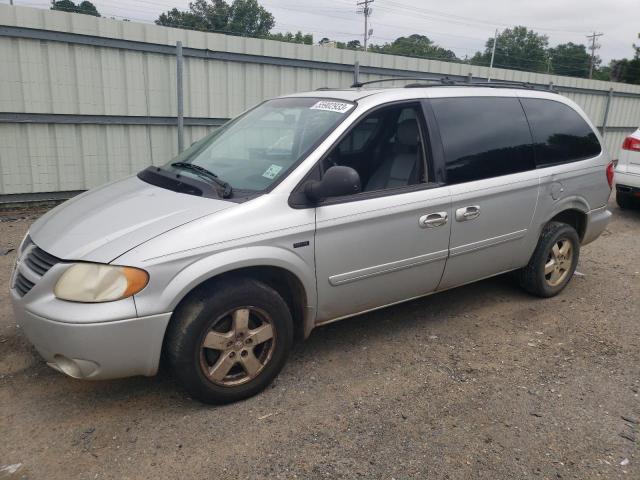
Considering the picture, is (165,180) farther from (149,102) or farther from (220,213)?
(149,102)

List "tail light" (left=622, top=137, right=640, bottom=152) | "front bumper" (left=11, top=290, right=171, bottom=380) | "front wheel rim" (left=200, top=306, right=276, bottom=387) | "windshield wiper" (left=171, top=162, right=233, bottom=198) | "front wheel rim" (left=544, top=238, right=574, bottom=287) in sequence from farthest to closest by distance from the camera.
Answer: "tail light" (left=622, top=137, right=640, bottom=152) < "front wheel rim" (left=544, top=238, right=574, bottom=287) < "windshield wiper" (left=171, top=162, right=233, bottom=198) < "front wheel rim" (left=200, top=306, right=276, bottom=387) < "front bumper" (left=11, top=290, right=171, bottom=380)

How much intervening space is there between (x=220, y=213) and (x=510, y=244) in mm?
2486

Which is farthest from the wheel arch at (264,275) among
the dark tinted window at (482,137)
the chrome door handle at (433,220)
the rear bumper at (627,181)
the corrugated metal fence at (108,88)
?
the rear bumper at (627,181)

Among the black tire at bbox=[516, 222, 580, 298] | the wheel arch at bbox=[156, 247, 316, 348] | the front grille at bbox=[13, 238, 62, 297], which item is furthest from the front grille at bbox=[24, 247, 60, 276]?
the black tire at bbox=[516, 222, 580, 298]

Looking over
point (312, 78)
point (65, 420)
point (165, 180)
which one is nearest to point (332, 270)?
point (165, 180)

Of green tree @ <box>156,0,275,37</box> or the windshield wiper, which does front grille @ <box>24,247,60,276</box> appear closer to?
the windshield wiper

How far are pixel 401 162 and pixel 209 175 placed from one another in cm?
139

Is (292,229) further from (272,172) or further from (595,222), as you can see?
(595,222)

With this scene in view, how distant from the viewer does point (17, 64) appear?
6543 millimetres

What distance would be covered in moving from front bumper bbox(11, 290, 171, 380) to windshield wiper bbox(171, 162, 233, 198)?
32.3 inches

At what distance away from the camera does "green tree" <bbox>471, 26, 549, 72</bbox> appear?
76438 mm

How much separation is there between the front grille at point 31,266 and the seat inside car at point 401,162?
2.05 m

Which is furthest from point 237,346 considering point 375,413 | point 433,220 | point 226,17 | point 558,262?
point 226,17

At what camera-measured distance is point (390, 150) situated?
3908mm
